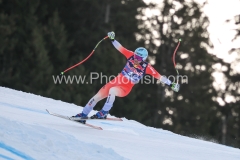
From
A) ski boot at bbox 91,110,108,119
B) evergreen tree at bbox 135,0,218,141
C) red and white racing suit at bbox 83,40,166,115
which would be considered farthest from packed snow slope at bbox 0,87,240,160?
evergreen tree at bbox 135,0,218,141

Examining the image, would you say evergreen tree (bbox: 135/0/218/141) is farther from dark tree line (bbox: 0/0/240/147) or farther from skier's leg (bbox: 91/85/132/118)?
skier's leg (bbox: 91/85/132/118)

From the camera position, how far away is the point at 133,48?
1073 inches

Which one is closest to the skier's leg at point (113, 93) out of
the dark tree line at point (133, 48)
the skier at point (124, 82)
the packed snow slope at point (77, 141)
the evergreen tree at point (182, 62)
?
the skier at point (124, 82)

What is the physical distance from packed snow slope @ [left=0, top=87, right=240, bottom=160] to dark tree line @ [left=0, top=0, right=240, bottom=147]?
1365cm

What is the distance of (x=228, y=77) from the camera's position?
2742cm

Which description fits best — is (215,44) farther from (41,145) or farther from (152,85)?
(41,145)

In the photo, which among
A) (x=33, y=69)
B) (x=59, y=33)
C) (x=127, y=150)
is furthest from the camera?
(x=59, y=33)

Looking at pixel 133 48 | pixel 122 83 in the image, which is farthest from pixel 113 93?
pixel 133 48

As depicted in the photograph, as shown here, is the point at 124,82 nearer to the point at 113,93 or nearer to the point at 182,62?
the point at 113,93

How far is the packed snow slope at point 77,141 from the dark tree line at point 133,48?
13648mm

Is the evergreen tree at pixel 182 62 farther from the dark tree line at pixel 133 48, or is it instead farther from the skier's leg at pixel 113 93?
the skier's leg at pixel 113 93

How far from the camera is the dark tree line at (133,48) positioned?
2456cm

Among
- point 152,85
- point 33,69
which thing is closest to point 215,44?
point 152,85

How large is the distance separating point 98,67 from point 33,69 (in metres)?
3.35
